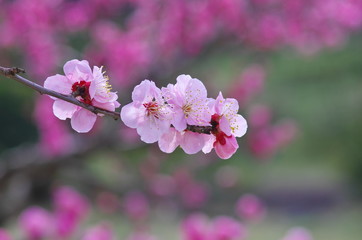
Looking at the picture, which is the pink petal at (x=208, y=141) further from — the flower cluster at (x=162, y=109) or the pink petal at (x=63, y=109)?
the pink petal at (x=63, y=109)

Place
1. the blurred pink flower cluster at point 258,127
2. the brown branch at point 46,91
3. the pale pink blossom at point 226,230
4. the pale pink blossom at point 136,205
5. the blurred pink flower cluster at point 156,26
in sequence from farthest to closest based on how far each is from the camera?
1. the pale pink blossom at point 136,205
2. the blurred pink flower cluster at point 258,127
3. the blurred pink flower cluster at point 156,26
4. the pale pink blossom at point 226,230
5. the brown branch at point 46,91

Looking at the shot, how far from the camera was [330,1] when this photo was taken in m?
2.44

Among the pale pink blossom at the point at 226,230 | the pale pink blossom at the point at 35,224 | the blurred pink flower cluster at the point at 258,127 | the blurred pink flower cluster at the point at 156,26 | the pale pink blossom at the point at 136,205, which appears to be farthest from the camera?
the pale pink blossom at the point at 136,205

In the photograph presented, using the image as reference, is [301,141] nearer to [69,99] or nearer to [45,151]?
[45,151]

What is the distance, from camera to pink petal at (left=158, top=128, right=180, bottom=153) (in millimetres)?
611

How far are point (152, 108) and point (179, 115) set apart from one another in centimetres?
3

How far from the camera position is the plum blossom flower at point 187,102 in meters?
0.60

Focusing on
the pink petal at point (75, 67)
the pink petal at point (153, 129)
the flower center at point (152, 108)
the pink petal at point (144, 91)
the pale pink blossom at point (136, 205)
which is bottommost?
the pink petal at point (153, 129)

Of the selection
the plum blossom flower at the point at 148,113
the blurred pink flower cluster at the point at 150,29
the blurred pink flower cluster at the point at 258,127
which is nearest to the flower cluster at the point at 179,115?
the plum blossom flower at the point at 148,113

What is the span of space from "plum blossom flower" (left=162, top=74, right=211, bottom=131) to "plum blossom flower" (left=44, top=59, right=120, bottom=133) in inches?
2.5

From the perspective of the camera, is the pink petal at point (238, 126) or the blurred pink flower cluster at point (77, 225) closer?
the pink petal at point (238, 126)

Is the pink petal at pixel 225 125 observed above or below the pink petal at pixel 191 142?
above

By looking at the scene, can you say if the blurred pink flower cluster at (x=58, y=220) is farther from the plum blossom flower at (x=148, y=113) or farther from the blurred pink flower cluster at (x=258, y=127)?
the plum blossom flower at (x=148, y=113)

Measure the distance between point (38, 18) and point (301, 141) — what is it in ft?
11.2
